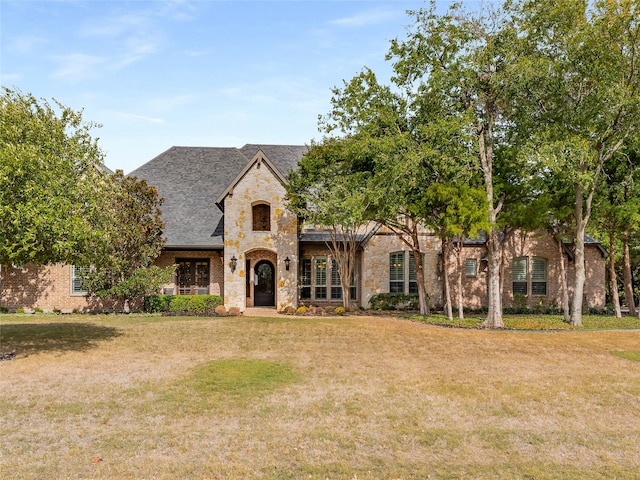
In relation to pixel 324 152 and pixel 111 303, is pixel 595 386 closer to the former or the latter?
pixel 324 152

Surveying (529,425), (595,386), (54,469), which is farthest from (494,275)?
(54,469)

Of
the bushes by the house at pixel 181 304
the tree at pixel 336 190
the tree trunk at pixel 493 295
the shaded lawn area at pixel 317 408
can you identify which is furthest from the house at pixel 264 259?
the shaded lawn area at pixel 317 408

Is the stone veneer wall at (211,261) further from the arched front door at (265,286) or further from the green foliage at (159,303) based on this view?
the arched front door at (265,286)

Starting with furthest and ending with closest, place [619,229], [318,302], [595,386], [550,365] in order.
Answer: [318,302]
[619,229]
[550,365]
[595,386]

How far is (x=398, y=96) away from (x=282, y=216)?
27.9ft

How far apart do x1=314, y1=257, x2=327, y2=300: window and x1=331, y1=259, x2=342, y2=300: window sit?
411 mm

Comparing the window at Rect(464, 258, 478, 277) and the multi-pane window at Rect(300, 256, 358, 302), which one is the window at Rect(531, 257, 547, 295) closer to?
the window at Rect(464, 258, 478, 277)

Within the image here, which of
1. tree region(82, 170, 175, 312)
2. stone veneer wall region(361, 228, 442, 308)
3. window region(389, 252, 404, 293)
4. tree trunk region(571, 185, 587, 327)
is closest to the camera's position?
tree trunk region(571, 185, 587, 327)

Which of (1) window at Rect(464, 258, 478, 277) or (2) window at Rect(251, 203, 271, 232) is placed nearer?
(2) window at Rect(251, 203, 271, 232)

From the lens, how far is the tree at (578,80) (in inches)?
747

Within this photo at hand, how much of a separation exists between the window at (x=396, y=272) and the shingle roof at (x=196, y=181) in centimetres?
791

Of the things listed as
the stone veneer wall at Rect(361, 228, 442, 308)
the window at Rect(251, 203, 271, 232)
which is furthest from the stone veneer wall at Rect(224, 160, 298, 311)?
the stone veneer wall at Rect(361, 228, 442, 308)

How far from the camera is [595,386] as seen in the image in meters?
10.9

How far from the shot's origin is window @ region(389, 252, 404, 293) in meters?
27.3
